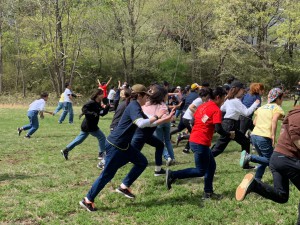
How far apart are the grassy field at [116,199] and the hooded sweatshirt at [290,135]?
110 centimetres

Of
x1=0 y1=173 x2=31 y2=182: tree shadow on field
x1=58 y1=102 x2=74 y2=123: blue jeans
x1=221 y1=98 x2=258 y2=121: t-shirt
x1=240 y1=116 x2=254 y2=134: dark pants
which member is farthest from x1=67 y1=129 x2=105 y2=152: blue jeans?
x1=58 y1=102 x2=74 y2=123: blue jeans

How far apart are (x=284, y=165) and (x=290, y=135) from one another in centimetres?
37

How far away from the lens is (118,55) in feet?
117

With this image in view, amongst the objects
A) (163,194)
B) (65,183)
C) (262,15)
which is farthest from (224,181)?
(262,15)

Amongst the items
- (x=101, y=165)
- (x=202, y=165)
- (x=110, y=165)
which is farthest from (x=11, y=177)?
(x=202, y=165)

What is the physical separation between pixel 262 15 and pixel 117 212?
29122 mm

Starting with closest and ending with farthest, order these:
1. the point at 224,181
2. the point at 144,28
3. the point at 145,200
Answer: the point at 145,200 < the point at 224,181 < the point at 144,28

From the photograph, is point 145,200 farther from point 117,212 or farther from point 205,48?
point 205,48

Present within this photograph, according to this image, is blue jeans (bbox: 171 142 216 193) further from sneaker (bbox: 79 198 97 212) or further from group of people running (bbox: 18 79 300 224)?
sneaker (bbox: 79 198 97 212)

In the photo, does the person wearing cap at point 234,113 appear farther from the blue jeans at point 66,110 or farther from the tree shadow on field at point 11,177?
the blue jeans at point 66,110

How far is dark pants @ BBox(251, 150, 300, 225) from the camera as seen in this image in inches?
161

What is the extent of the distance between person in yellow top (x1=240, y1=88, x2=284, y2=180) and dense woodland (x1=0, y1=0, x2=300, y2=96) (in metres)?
24.1

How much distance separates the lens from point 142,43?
32.7 meters

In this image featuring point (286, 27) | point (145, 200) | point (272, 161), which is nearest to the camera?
point (272, 161)
